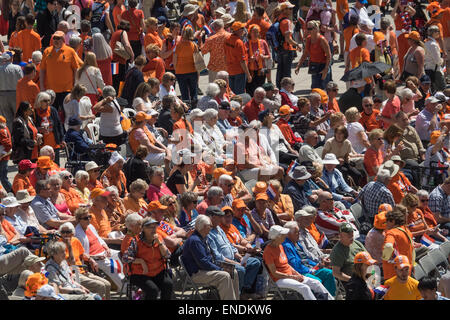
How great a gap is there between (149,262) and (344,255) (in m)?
2.17

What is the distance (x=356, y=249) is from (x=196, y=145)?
3408 mm

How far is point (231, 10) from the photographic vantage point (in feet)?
74.8

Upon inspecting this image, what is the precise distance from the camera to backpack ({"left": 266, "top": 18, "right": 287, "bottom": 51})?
1969 cm

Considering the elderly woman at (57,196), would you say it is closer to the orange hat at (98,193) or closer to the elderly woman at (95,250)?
the orange hat at (98,193)

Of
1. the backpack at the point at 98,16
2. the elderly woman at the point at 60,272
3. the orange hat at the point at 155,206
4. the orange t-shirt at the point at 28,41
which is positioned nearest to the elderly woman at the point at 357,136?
the orange hat at the point at 155,206

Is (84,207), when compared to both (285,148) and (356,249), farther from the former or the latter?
(285,148)

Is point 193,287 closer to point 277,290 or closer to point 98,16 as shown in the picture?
point 277,290

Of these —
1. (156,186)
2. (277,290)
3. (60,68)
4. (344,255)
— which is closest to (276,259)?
(277,290)

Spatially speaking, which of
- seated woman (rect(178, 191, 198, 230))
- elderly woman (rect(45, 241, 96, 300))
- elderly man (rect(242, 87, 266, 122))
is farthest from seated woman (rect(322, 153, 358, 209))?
elderly woman (rect(45, 241, 96, 300))

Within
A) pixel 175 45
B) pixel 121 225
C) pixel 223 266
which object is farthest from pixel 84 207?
pixel 175 45

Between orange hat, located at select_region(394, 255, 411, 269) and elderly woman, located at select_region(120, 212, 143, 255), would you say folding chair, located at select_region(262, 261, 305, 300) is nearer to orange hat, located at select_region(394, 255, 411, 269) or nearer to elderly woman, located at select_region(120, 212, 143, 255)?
orange hat, located at select_region(394, 255, 411, 269)

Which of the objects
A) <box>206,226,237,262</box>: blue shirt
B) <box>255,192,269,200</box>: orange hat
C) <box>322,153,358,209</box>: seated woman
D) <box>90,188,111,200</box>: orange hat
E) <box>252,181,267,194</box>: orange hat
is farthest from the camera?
<box>322,153,358,209</box>: seated woman

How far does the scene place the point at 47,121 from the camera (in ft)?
51.3

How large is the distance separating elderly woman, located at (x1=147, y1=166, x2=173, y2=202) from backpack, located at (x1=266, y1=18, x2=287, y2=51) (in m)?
6.53
